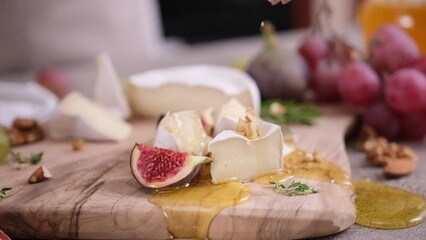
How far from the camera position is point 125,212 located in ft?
3.38

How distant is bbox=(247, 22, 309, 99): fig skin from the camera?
1720mm

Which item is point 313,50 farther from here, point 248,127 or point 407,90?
point 248,127

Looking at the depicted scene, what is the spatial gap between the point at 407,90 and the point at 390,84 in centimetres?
5

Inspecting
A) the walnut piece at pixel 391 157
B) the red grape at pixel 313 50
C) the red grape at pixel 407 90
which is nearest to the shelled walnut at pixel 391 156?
the walnut piece at pixel 391 157

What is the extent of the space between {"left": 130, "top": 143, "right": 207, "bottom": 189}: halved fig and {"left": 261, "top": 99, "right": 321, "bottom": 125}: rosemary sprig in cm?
50

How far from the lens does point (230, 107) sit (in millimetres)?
1254

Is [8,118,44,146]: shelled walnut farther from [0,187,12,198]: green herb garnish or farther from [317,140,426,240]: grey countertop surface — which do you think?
[317,140,426,240]: grey countertop surface

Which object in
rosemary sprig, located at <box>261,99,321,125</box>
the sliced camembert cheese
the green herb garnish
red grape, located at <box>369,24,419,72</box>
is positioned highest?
red grape, located at <box>369,24,419,72</box>

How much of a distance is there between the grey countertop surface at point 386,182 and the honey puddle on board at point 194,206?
177mm

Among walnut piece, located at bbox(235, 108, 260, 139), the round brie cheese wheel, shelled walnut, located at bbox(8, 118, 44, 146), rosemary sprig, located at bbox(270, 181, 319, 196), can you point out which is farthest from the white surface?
rosemary sprig, located at bbox(270, 181, 319, 196)

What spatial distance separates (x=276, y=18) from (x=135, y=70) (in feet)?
5.84

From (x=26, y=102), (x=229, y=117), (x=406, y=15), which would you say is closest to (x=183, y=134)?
(x=229, y=117)

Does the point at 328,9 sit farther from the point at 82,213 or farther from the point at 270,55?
the point at 82,213

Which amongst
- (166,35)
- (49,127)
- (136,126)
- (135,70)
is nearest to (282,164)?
(136,126)
